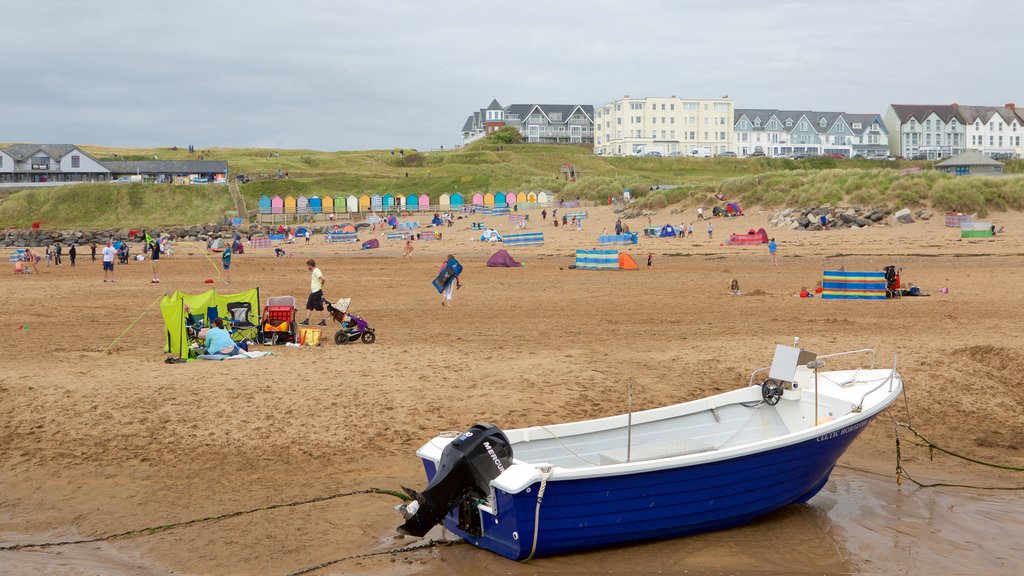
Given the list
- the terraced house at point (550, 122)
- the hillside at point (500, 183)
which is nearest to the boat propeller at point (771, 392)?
the hillside at point (500, 183)

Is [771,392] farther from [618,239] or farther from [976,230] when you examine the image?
[618,239]

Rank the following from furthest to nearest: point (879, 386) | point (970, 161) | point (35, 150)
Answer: point (35, 150)
point (970, 161)
point (879, 386)

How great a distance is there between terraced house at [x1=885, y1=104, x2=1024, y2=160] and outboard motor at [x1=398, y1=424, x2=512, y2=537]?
121 meters

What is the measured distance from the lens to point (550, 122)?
455ft

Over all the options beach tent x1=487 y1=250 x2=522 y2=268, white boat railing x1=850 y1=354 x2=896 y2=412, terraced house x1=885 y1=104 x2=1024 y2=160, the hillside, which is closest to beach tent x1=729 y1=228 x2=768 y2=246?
the hillside

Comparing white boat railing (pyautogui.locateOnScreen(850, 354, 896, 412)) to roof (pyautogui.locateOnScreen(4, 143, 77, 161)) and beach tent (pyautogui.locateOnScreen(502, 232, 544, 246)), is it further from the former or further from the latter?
roof (pyautogui.locateOnScreen(4, 143, 77, 161))

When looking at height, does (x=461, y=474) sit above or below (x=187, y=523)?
above

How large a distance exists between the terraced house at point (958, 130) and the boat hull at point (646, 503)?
11914 cm

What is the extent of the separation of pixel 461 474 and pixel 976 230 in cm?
3662

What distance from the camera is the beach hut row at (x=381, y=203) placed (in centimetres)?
7362

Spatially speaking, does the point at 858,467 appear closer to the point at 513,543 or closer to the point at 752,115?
the point at 513,543

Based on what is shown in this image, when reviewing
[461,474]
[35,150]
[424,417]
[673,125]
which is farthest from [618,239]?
[35,150]

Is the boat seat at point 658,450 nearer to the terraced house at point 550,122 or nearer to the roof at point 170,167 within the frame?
the roof at point 170,167

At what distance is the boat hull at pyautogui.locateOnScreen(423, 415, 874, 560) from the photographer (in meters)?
7.66
